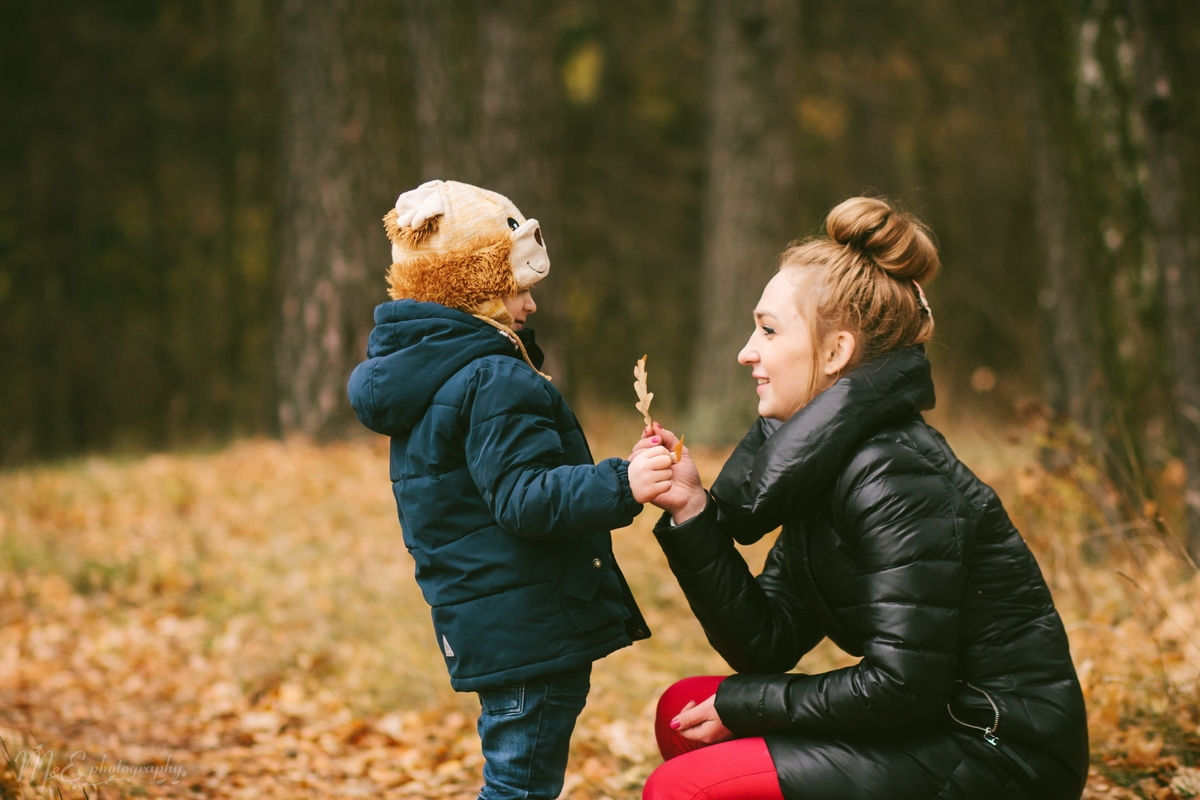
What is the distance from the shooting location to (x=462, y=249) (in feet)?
8.39

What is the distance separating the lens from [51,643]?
18.1 ft

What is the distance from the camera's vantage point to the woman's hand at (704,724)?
2367 mm

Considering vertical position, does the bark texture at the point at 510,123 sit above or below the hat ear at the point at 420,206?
above

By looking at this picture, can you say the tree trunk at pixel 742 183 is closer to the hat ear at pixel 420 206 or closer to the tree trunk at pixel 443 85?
the tree trunk at pixel 443 85

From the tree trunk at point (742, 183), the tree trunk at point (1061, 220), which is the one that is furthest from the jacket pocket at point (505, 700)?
the tree trunk at point (742, 183)

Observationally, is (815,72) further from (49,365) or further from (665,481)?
(665,481)

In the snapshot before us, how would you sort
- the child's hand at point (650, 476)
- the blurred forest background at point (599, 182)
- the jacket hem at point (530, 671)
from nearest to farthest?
the child's hand at point (650, 476) → the jacket hem at point (530, 671) → the blurred forest background at point (599, 182)

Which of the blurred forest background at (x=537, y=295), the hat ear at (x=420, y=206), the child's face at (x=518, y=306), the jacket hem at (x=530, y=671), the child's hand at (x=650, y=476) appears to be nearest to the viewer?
the child's hand at (x=650, y=476)

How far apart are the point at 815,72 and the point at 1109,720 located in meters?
12.6

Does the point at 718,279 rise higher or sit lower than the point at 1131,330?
→ higher

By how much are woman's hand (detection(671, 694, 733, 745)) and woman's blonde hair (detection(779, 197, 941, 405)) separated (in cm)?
77

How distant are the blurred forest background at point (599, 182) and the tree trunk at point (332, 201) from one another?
26 mm

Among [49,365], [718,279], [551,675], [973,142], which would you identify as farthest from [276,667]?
[973,142]

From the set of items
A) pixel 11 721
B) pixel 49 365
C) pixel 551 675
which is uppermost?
pixel 49 365
